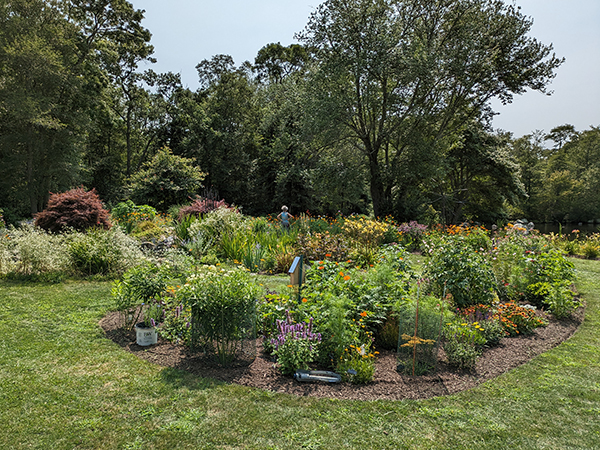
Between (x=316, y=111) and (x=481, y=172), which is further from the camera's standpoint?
(x=481, y=172)

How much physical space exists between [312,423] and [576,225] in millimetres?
45366

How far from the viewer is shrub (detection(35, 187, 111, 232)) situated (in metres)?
8.44

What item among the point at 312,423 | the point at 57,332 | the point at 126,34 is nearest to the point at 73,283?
the point at 57,332

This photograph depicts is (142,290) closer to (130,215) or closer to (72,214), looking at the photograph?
(72,214)

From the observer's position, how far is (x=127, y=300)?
422 centimetres

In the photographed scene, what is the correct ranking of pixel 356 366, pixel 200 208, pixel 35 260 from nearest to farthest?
pixel 356 366 < pixel 35 260 < pixel 200 208

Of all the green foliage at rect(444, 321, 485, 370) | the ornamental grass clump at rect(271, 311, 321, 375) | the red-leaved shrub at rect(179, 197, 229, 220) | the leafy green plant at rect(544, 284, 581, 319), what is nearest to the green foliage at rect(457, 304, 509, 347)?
the green foliage at rect(444, 321, 485, 370)

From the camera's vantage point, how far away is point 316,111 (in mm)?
13625

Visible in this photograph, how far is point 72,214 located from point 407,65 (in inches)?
482

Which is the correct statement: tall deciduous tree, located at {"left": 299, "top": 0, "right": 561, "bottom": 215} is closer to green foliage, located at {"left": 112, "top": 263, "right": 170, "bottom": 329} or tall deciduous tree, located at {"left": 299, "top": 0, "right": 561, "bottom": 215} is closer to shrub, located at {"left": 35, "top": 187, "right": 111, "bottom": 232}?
shrub, located at {"left": 35, "top": 187, "right": 111, "bottom": 232}

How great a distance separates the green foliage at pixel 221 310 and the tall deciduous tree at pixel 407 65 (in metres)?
11.1

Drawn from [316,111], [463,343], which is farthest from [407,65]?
[463,343]

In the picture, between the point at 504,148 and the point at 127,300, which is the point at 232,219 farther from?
the point at 504,148

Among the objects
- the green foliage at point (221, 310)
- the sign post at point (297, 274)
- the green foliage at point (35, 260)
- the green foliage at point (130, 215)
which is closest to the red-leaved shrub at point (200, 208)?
the green foliage at point (130, 215)
